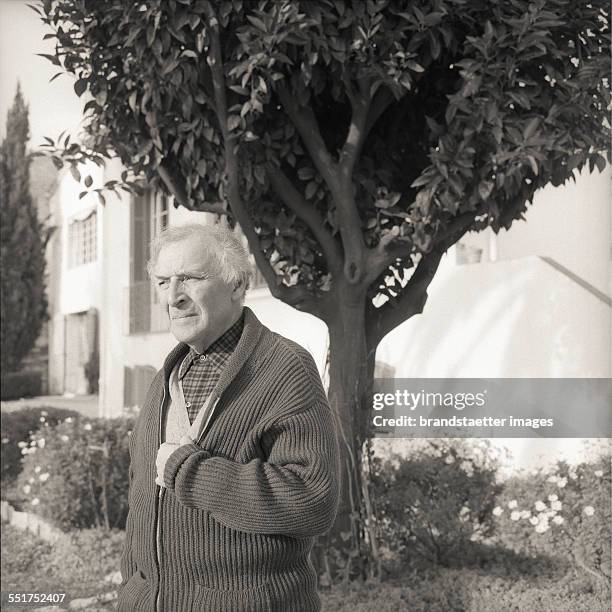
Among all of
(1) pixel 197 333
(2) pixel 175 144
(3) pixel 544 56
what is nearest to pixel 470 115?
(3) pixel 544 56

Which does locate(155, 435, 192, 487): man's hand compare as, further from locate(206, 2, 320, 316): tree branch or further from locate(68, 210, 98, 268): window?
locate(68, 210, 98, 268): window

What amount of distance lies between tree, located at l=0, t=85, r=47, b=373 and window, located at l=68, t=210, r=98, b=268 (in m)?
0.13

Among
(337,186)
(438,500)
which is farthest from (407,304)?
(438,500)

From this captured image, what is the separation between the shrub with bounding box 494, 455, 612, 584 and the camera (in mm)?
3264

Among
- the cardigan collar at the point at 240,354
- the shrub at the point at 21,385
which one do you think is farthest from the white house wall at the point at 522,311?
the cardigan collar at the point at 240,354

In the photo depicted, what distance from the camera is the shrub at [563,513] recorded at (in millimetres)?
3264

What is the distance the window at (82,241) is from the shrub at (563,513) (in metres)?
2.07

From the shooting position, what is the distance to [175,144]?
3064 millimetres

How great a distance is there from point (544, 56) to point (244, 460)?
6.70 feet

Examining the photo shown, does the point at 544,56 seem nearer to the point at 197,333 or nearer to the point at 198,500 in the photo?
the point at 197,333

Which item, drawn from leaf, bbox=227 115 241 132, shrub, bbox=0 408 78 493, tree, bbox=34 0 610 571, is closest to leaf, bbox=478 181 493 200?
tree, bbox=34 0 610 571

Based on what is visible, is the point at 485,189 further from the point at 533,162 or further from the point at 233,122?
the point at 233,122

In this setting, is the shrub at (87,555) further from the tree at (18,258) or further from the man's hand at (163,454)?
the man's hand at (163,454)

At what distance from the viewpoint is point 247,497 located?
57.6 inches
